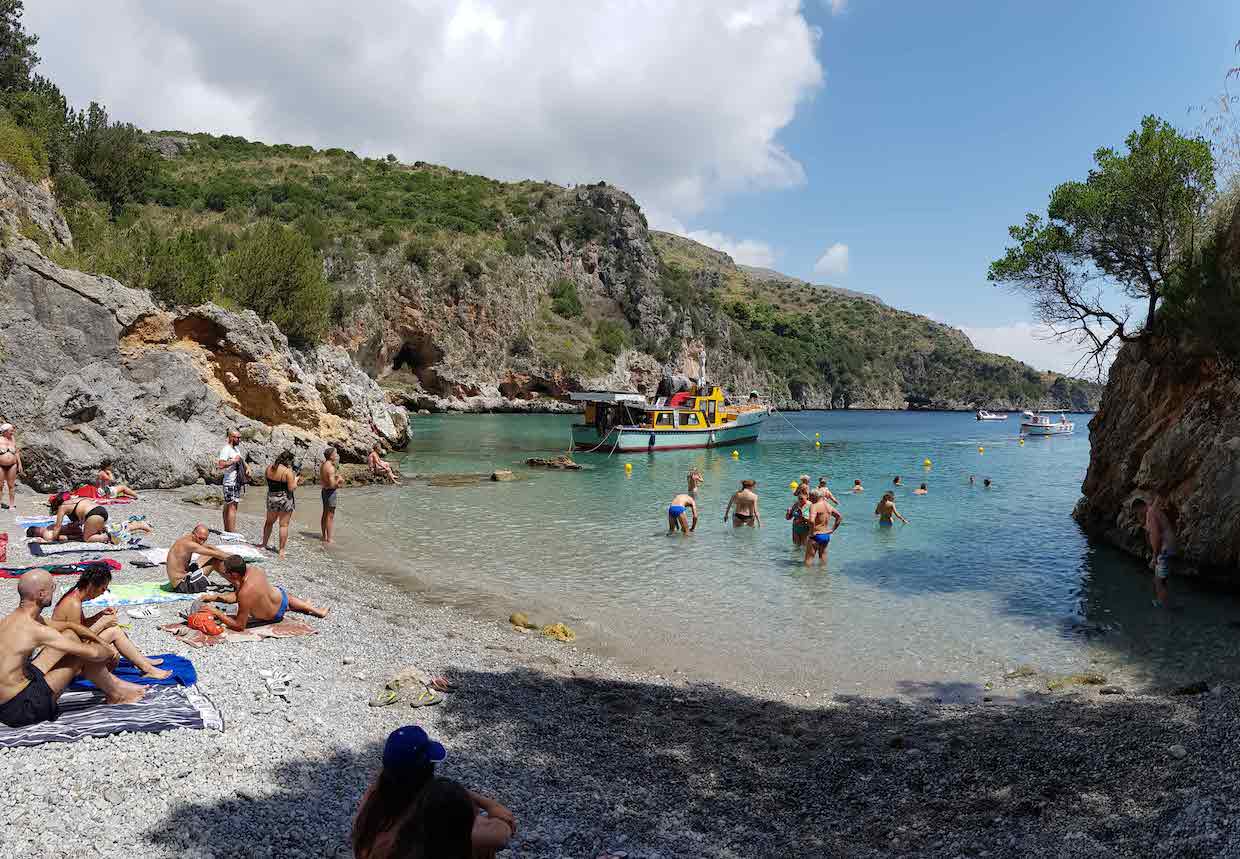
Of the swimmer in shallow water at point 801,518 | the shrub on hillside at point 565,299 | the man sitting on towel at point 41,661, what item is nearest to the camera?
the man sitting on towel at point 41,661

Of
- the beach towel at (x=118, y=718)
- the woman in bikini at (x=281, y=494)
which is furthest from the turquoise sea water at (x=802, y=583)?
the beach towel at (x=118, y=718)

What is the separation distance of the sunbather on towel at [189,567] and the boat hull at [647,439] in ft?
80.5

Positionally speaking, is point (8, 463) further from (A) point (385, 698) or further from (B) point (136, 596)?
(A) point (385, 698)

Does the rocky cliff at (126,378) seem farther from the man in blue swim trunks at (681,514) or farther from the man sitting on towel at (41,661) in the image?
the man sitting on towel at (41,661)

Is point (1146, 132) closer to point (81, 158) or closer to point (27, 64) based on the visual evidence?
point (27, 64)

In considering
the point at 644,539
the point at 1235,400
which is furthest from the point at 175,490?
the point at 1235,400

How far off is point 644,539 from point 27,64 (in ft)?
120

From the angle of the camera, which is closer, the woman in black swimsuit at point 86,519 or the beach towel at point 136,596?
the beach towel at point 136,596

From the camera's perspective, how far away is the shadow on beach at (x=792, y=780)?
12.4 ft

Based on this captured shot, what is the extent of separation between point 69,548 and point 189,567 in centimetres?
255

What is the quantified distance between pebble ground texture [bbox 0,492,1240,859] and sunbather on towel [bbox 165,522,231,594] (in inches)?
23.5

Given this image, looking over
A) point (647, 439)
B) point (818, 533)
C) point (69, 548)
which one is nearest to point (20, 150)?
point (69, 548)

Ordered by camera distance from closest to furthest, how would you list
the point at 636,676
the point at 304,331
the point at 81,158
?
the point at 636,676
the point at 304,331
the point at 81,158

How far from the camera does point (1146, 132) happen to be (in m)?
13.6
